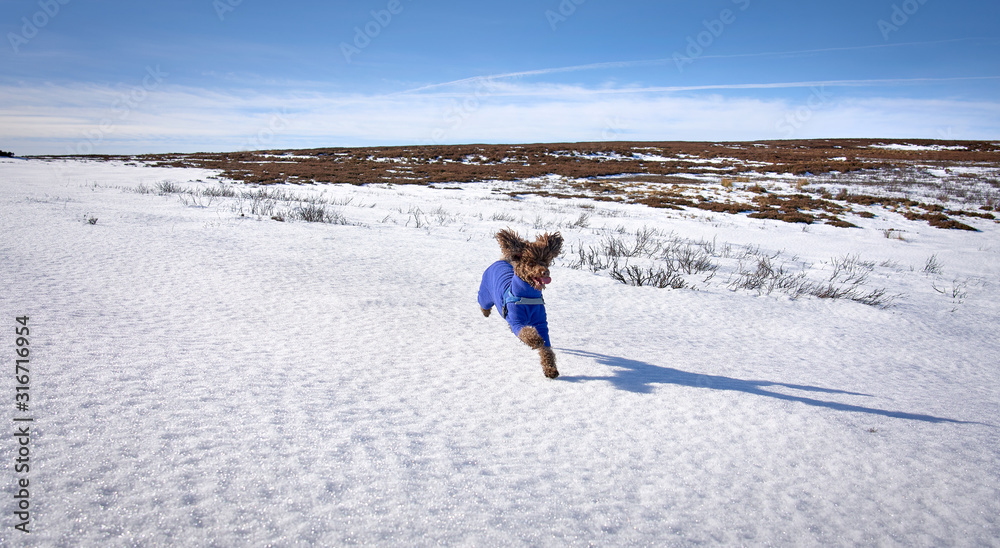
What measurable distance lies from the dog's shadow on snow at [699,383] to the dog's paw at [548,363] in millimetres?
128

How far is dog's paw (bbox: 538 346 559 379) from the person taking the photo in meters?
2.39

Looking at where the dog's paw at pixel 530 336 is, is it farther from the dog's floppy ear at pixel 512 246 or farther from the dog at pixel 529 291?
the dog's floppy ear at pixel 512 246

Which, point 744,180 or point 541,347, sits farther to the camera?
point 744,180

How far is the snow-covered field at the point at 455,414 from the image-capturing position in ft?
4.40

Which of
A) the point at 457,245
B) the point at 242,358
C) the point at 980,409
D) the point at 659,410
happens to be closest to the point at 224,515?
the point at 242,358

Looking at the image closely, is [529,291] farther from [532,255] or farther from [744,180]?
[744,180]

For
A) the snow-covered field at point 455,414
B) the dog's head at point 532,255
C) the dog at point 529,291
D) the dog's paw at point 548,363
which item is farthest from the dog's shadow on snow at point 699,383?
the dog's head at point 532,255

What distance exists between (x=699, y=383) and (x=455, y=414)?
1.46 meters

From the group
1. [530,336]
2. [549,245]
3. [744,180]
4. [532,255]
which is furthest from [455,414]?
[744,180]

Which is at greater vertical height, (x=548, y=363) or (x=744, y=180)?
(x=744, y=180)

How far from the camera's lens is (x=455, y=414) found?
79.3 inches

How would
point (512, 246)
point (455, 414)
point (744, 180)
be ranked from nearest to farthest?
point (455, 414) < point (512, 246) < point (744, 180)

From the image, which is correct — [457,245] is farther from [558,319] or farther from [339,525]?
[339,525]

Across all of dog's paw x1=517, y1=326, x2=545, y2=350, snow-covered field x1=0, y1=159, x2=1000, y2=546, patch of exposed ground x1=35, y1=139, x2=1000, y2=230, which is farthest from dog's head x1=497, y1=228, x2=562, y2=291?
patch of exposed ground x1=35, y1=139, x2=1000, y2=230
